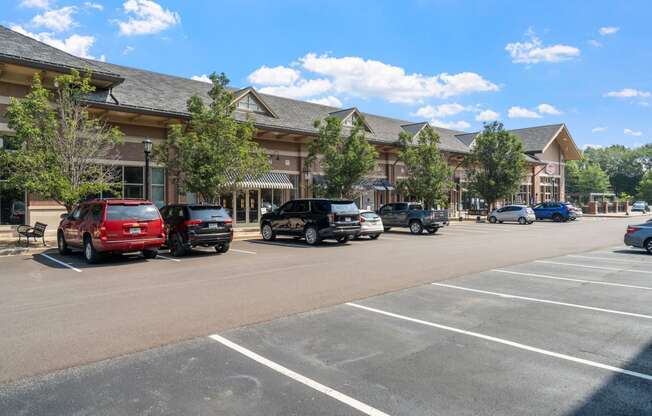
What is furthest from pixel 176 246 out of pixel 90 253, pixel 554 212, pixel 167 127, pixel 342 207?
pixel 554 212

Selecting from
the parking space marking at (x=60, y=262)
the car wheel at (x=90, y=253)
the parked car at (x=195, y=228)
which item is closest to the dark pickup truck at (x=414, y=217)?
the parked car at (x=195, y=228)

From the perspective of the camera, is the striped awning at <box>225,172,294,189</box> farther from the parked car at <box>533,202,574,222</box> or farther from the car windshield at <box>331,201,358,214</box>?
the parked car at <box>533,202,574,222</box>

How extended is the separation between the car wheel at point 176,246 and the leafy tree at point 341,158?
11.9 metres

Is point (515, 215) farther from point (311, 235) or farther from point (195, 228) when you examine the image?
point (195, 228)

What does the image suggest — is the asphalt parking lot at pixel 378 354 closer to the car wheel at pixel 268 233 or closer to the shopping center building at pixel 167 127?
the car wheel at pixel 268 233

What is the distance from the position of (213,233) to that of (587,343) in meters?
11.5

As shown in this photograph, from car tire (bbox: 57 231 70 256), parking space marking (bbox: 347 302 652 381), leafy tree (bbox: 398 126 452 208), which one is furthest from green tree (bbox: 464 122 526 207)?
parking space marking (bbox: 347 302 652 381)

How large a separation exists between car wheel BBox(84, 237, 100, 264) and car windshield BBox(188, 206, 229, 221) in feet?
9.77

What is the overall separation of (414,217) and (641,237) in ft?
35.1

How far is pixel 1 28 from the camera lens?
789 inches

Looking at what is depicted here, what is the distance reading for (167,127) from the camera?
23.1 metres

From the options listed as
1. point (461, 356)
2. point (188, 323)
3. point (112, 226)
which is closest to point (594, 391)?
point (461, 356)

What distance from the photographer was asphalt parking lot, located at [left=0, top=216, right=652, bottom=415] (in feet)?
13.0

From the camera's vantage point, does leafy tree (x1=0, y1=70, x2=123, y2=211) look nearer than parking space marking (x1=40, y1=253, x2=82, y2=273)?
No
